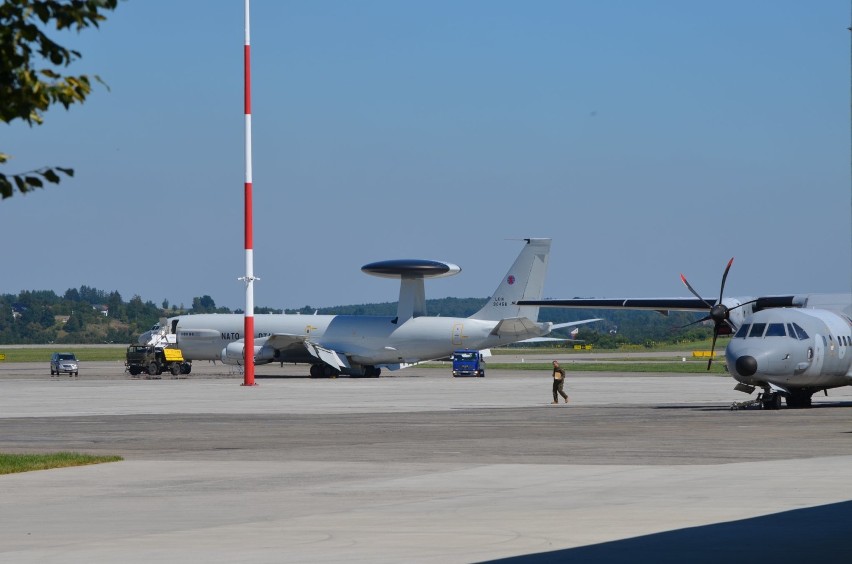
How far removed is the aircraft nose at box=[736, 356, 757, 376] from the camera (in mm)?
38531

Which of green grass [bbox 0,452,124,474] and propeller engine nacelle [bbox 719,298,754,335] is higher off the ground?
propeller engine nacelle [bbox 719,298,754,335]

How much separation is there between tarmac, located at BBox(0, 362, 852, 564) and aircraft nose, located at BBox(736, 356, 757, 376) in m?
1.20

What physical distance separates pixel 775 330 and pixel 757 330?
513 mm

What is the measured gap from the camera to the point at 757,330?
130 feet

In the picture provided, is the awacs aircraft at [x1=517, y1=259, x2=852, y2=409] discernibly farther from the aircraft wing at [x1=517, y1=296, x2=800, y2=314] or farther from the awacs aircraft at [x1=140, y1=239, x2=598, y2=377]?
the awacs aircraft at [x1=140, y1=239, x2=598, y2=377]

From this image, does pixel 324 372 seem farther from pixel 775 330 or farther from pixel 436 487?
pixel 436 487

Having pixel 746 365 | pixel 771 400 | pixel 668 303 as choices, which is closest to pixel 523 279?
pixel 668 303

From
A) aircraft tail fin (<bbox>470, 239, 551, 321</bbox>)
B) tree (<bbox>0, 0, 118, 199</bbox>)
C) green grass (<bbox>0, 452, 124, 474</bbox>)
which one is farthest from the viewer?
aircraft tail fin (<bbox>470, 239, 551, 321</bbox>)

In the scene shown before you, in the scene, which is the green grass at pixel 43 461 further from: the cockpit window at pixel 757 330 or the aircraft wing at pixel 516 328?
the aircraft wing at pixel 516 328

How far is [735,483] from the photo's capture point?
63.8 feet

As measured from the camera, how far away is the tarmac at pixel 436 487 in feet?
44.5

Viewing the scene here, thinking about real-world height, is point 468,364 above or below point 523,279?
below

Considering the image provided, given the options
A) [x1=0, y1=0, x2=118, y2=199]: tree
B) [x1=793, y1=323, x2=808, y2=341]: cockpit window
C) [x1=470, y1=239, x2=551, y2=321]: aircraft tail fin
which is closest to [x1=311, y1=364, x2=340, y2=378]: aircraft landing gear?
[x1=470, y1=239, x2=551, y2=321]: aircraft tail fin

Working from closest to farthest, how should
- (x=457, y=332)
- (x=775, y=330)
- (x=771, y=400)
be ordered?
1. (x=775, y=330)
2. (x=771, y=400)
3. (x=457, y=332)
